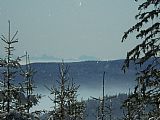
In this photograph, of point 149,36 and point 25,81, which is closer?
point 149,36

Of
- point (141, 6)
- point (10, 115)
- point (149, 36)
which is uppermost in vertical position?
point (141, 6)

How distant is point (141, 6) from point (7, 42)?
8.05 m

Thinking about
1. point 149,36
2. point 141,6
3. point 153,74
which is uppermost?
point 141,6

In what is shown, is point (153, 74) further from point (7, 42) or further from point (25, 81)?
point (25, 81)

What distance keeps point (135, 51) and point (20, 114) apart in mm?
5564

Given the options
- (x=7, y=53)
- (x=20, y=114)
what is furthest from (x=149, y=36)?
(x=7, y=53)

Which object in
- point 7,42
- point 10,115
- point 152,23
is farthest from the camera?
point 7,42

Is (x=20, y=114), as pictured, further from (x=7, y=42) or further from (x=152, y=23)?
(x=152, y=23)

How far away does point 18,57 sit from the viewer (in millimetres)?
17359

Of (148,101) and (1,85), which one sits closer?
(148,101)

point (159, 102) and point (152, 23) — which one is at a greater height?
point (152, 23)

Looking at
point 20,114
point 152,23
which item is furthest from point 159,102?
point 20,114

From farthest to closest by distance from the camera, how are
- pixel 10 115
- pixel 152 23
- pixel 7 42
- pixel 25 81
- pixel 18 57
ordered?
pixel 25 81
pixel 7 42
pixel 18 57
pixel 10 115
pixel 152 23

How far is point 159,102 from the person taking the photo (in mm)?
12289
